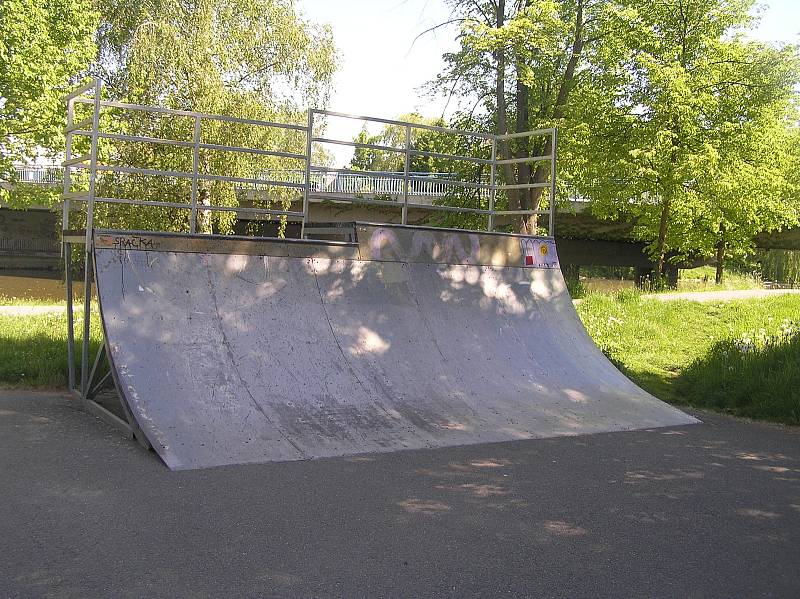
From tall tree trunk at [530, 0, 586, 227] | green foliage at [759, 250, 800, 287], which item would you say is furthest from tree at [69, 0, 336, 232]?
green foliage at [759, 250, 800, 287]

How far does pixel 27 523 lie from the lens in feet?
15.6

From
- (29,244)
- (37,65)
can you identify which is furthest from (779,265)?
(29,244)

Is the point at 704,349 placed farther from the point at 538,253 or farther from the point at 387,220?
the point at 387,220

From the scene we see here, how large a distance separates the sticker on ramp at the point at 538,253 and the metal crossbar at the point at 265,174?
32 cm

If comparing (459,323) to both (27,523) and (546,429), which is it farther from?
(27,523)

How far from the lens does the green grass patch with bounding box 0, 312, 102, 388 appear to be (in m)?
9.47

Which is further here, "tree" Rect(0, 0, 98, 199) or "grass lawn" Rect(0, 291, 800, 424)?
"tree" Rect(0, 0, 98, 199)

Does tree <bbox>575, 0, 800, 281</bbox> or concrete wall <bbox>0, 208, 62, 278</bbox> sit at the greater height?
tree <bbox>575, 0, 800, 281</bbox>

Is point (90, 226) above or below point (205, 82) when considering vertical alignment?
below

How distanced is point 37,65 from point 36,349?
1548 cm

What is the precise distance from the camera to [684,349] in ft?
47.1

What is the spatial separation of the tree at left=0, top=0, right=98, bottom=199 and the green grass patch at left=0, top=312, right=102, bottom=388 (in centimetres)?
1175

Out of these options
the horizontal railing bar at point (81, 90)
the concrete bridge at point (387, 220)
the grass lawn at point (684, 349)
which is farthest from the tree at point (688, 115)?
the horizontal railing bar at point (81, 90)

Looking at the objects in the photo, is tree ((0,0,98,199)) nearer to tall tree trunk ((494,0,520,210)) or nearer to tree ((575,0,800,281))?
tall tree trunk ((494,0,520,210))
